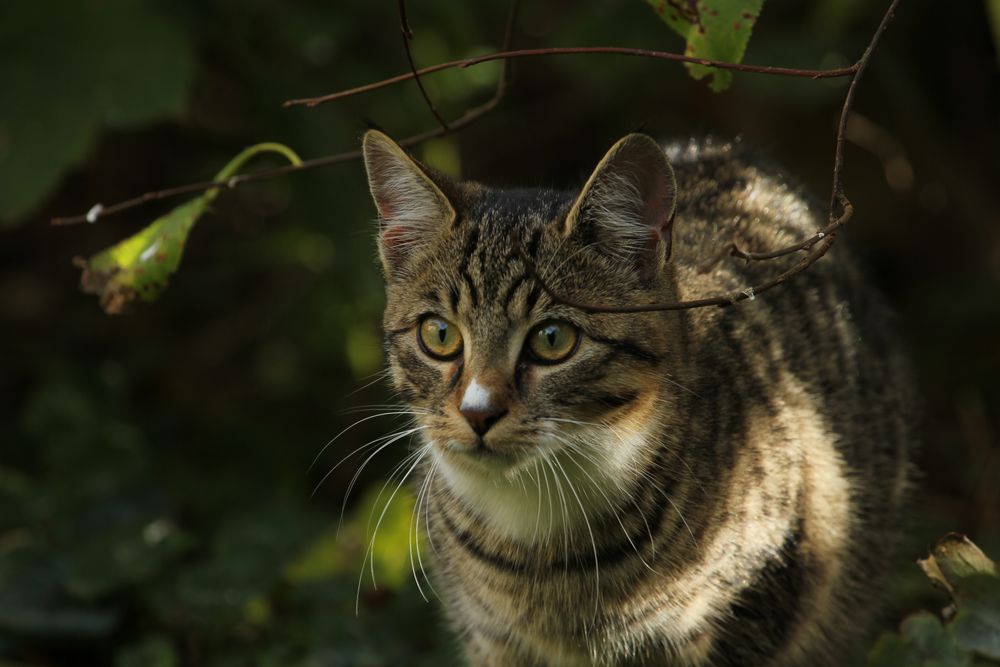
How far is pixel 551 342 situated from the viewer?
2.66 metres

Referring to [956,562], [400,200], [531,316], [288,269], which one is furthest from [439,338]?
[288,269]

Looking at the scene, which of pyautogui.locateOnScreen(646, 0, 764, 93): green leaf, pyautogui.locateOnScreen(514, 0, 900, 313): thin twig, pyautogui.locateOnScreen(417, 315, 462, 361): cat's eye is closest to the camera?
pyautogui.locateOnScreen(514, 0, 900, 313): thin twig

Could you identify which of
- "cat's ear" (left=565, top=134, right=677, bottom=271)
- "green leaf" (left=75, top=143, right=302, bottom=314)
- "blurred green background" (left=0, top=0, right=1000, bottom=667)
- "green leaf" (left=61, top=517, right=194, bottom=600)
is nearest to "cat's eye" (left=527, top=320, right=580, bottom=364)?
"cat's ear" (left=565, top=134, right=677, bottom=271)

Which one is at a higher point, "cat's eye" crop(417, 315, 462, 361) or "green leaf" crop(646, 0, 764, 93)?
"green leaf" crop(646, 0, 764, 93)

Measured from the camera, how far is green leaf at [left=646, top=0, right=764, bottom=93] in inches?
100

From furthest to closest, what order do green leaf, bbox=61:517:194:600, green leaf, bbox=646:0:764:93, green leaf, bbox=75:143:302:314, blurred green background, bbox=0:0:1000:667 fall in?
blurred green background, bbox=0:0:1000:667
green leaf, bbox=61:517:194:600
green leaf, bbox=75:143:302:314
green leaf, bbox=646:0:764:93

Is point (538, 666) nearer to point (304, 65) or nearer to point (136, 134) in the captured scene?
point (304, 65)

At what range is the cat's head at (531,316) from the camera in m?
2.60

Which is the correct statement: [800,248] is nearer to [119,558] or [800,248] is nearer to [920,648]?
[920,648]

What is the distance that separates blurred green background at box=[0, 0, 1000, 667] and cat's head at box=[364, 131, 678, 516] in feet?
4.00

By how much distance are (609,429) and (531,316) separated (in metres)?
0.31

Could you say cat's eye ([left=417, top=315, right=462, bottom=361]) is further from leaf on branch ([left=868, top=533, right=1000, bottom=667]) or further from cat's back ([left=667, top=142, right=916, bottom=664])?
leaf on branch ([left=868, top=533, right=1000, bottom=667])

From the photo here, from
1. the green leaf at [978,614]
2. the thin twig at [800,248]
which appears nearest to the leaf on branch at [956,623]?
the green leaf at [978,614]

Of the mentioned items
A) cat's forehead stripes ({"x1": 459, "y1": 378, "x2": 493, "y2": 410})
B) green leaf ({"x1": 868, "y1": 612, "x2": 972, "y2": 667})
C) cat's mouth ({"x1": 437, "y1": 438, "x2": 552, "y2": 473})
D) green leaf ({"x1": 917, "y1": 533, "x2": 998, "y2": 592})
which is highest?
cat's forehead stripes ({"x1": 459, "y1": 378, "x2": 493, "y2": 410})
